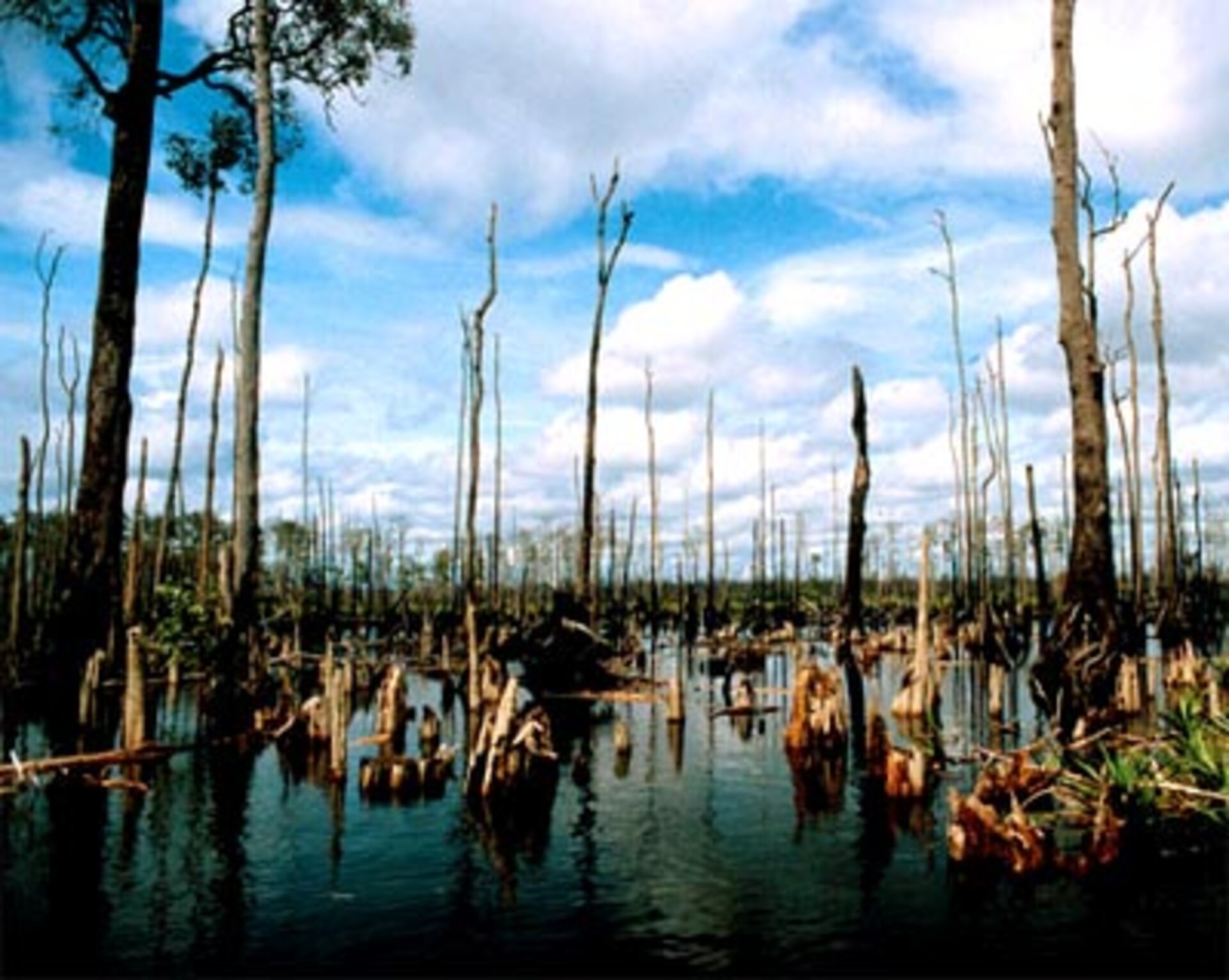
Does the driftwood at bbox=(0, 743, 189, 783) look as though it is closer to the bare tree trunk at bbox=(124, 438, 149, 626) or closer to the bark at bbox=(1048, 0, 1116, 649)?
the bare tree trunk at bbox=(124, 438, 149, 626)

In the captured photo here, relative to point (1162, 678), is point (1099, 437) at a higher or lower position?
higher

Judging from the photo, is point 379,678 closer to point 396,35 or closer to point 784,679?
point 784,679

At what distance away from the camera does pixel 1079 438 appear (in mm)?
10727

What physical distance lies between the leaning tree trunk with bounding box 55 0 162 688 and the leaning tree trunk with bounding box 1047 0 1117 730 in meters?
9.83

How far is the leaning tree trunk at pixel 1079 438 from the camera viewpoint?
9.82m

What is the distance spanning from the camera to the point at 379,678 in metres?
16.1

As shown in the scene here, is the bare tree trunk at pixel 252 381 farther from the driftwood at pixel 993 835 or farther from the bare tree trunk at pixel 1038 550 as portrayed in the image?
the bare tree trunk at pixel 1038 550

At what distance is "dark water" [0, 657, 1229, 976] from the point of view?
200 inches

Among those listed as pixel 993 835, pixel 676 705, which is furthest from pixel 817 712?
pixel 993 835

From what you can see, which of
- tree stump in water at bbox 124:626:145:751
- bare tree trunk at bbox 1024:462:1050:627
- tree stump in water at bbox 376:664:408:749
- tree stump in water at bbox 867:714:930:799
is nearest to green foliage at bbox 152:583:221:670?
tree stump in water at bbox 124:626:145:751

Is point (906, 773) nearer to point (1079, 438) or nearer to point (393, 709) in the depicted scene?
point (1079, 438)

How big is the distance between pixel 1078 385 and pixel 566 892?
25.2ft

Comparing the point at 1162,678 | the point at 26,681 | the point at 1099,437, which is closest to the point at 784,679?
the point at 1162,678

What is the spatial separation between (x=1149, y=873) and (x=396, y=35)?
46.6 feet
